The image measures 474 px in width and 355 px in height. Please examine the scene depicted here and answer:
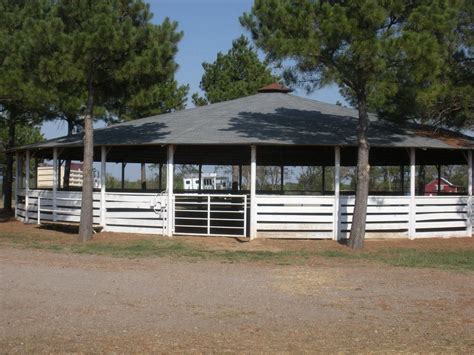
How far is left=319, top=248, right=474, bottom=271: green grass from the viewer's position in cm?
1307

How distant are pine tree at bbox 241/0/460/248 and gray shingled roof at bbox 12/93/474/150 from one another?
301 cm

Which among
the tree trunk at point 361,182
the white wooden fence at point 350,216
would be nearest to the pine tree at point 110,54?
the white wooden fence at point 350,216

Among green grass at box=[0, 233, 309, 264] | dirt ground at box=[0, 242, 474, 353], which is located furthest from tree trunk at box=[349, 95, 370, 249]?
dirt ground at box=[0, 242, 474, 353]

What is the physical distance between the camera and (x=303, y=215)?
57.5 feet

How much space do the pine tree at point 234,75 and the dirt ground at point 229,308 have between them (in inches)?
928

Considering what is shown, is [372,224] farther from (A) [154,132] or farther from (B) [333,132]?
(A) [154,132]

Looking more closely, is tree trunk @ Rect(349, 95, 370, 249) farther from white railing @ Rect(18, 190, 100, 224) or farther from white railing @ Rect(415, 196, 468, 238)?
white railing @ Rect(18, 190, 100, 224)

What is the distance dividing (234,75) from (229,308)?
29.4 meters

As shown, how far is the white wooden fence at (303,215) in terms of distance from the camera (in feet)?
57.4

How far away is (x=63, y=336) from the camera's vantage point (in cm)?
657

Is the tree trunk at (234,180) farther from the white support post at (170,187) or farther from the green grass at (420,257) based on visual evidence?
the green grass at (420,257)

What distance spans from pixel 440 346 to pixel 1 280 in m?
6.69

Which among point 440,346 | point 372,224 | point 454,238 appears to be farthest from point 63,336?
point 454,238

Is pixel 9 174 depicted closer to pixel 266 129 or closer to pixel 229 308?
pixel 266 129
